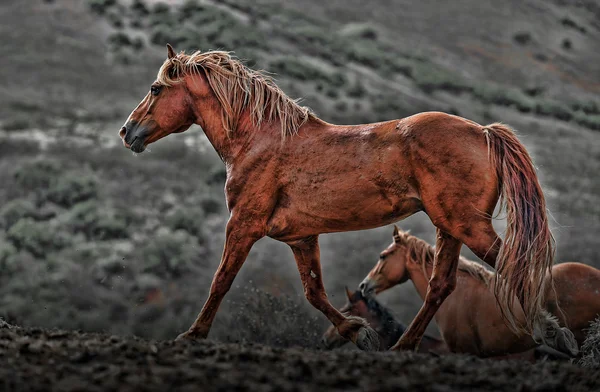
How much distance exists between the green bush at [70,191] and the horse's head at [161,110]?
11980 millimetres

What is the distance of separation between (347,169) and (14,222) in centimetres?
1336

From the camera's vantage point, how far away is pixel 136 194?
18.6 m

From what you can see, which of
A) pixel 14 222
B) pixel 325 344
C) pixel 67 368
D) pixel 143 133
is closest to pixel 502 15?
pixel 14 222

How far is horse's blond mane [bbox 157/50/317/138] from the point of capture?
22.2ft

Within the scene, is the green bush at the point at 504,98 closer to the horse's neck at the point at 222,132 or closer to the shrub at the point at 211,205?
the shrub at the point at 211,205

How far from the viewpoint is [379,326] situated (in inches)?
385

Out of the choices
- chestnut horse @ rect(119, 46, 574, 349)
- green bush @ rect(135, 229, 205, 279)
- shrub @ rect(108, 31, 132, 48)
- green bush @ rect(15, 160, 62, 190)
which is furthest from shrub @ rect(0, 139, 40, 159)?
chestnut horse @ rect(119, 46, 574, 349)

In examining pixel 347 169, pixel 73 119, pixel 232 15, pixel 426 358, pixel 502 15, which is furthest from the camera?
pixel 502 15

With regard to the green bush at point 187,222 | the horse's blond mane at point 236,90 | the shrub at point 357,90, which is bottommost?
the green bush at point 187,222

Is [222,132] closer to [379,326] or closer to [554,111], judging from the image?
[379,326]

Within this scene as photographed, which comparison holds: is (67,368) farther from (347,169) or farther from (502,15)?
(502,15)

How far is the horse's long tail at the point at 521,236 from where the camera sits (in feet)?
18.5

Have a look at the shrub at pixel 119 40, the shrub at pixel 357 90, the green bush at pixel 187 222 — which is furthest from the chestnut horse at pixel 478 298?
the shrub at pixel 119 40

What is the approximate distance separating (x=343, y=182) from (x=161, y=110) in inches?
77.8
